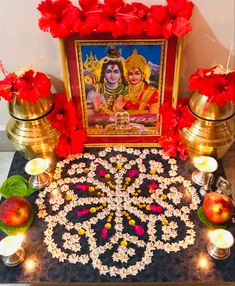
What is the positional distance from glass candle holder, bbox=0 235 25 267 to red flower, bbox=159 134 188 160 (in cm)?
68

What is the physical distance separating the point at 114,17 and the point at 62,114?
1.46ft

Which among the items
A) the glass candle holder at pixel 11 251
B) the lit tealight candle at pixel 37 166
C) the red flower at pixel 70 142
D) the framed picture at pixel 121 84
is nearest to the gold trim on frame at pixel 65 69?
the framed picture at pixel 121 84

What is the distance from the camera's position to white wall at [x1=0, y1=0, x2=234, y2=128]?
1199 millimetres

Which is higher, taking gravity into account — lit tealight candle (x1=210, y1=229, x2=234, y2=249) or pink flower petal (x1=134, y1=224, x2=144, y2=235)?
lit tealight candle (x1=210, y1=229, x2=234, y2=249)

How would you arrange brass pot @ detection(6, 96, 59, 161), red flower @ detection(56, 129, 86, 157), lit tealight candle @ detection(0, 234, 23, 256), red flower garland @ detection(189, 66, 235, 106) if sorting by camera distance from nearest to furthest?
lit tealight candle @ detection(0, 234, 23, 256)
red flower garland @ detection(189, 66, 235, 106)
brass pot @ detection(6, 96, 59, 161)
red flower @ detection(56, 129, 86, 157)

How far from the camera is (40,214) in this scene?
129 centimetres

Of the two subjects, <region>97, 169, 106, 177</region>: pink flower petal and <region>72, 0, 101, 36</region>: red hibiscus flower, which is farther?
<region>97, 169, 106, 177</region>: pink flower petal

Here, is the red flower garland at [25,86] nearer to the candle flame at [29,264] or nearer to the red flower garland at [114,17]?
the red flower garland at [114,17]

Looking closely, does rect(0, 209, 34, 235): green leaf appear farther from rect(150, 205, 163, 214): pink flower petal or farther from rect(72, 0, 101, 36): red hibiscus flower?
rect(72, 0, 101, 36): red hibiscus flower

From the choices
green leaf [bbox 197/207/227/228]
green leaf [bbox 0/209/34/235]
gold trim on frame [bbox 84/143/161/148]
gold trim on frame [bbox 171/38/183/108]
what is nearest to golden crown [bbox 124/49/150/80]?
gold trim on frame [bbox 171/38/183/108]

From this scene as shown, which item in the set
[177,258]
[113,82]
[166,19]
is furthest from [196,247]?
[166,19]

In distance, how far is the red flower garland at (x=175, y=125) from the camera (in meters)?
1.38

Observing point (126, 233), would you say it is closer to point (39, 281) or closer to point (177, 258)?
point (177, 258)

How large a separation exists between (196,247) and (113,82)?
0.67 metres
